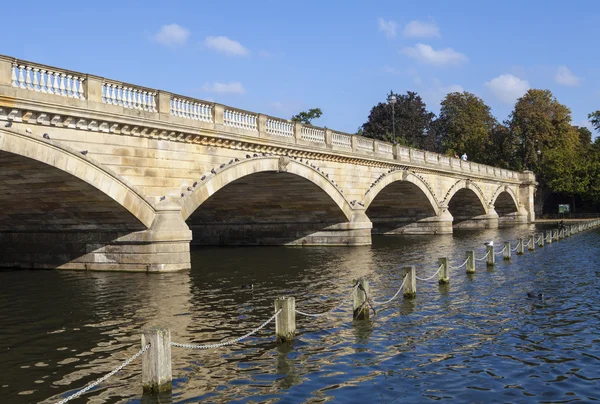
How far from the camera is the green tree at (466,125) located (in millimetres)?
90500

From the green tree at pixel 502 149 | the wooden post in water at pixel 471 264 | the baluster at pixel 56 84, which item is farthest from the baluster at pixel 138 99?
the green tree at pixel 502 149

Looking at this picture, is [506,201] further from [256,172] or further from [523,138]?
[256,172]

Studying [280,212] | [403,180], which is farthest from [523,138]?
[280,212]

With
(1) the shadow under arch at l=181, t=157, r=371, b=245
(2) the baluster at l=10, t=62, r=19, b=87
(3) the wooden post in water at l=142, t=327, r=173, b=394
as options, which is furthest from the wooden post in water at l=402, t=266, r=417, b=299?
(1) the shadow under arch at l=181, t=157, r=371, b=245

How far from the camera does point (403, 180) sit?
143ft

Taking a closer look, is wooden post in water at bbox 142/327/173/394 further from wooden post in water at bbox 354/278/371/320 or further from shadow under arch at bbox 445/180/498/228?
shadow under arch at bbox 445/180/498/228

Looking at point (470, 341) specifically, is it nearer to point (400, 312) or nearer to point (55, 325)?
point (400, 312)

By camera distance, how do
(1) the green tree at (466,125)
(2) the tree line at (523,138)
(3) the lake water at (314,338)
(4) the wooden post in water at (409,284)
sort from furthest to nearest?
(1) the green tree at (466,125) < (2) the tree line at (523,138) < (4) the wooden post in water at (409,284) < (3) the lake water at (314,338)

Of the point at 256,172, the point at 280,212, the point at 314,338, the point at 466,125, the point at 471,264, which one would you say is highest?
the point at 466,125

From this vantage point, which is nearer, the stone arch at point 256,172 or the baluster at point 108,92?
the baluster at point 108,92

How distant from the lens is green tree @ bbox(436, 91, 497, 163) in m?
90.5

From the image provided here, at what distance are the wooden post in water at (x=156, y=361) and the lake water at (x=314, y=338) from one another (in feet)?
0.64

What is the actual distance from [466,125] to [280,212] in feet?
197

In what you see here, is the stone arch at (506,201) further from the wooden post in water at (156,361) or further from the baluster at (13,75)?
the wooden post in water at (156,361)
